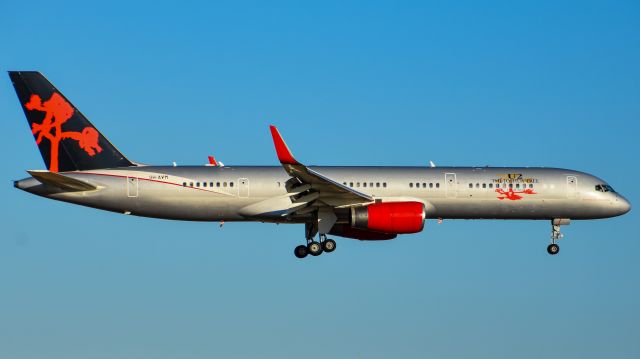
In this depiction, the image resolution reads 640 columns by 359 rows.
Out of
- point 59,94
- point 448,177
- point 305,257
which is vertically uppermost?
point 59,94

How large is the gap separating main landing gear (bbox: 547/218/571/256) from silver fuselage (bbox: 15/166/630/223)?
1.57 feet

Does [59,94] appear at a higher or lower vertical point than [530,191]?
higher

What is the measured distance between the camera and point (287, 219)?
200ft

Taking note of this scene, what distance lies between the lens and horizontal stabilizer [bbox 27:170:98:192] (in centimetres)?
5757

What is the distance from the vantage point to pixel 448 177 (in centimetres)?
6234

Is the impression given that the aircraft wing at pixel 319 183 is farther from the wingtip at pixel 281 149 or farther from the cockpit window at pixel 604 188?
the cockpit window at pixel 604 188

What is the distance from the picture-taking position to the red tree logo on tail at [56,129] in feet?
201

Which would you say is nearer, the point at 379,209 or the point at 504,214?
the point at 379,209

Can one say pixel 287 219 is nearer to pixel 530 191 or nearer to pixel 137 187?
pixel 137 187

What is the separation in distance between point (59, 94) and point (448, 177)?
19.9 m

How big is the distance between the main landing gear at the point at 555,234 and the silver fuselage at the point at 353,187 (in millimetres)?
478

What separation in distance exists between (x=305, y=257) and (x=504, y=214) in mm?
10386

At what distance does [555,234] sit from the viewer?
210 ft

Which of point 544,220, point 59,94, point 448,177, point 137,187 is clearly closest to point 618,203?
point 544,220
